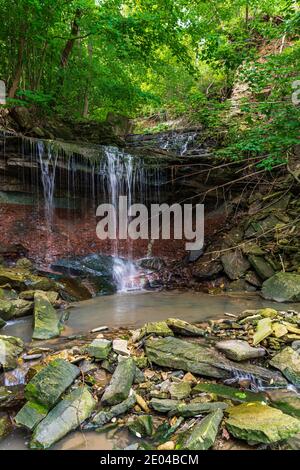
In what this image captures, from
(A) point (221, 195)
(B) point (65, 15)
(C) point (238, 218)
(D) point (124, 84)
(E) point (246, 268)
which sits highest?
(B) point (65, 15)

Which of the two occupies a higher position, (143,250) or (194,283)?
(143,250)

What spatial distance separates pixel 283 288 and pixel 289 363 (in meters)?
3.21

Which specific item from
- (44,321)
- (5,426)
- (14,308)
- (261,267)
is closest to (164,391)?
(5,426)

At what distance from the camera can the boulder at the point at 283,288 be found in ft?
19.4

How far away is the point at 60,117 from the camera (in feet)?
34.9

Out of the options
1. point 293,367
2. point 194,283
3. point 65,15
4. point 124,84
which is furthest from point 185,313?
point 65,15

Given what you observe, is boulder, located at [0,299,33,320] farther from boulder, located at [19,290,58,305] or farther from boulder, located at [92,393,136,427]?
→ boulder, located at [92,393,136,427]

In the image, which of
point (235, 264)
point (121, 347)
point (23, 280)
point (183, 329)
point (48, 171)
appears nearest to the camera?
point (121, 347)

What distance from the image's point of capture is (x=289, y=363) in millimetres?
3146

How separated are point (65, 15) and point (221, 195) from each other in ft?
21.9

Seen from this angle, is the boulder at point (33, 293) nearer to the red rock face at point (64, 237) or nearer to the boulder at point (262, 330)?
the red rock face at point (64, 237)

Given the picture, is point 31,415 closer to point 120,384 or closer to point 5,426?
point 5,426

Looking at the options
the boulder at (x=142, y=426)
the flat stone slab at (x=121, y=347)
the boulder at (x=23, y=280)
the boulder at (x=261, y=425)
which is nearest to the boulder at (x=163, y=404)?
the boulder at (x=142, y=426)

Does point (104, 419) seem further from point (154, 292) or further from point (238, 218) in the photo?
point (238, 218)
